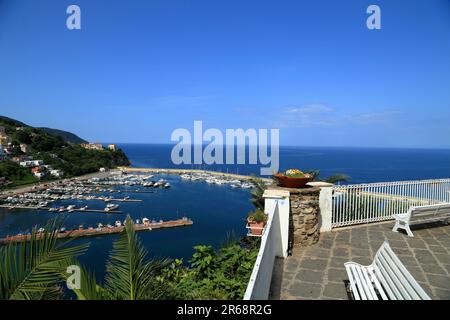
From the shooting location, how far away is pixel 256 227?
512cm

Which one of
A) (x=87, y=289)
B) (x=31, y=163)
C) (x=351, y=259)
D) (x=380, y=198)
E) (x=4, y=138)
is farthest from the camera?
(x=4, y=138)

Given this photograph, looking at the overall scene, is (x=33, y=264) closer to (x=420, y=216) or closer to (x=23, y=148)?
(x=420, y=216)

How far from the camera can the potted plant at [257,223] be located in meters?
5.11

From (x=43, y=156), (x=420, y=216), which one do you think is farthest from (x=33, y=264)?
(x=43, y=156)

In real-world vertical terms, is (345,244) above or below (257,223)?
below

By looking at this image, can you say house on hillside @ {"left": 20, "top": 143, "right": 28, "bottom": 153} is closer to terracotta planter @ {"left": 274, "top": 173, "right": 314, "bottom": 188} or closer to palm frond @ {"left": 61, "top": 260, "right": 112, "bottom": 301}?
terracotta planter @ {"left": 274, "top": 173, "right": 314, "bottom": 188}

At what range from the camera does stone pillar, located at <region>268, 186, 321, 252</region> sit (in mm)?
5375

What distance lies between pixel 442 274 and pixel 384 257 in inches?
66.4

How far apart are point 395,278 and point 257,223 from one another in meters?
2.50

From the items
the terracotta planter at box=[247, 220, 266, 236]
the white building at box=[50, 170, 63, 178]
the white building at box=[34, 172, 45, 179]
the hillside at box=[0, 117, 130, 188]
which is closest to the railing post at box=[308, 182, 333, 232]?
the terracotta planter at box=[247, 220, 266, 236]

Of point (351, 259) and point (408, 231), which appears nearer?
point (351, 259)

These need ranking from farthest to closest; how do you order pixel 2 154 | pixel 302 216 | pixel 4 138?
pixel 4 138 < pixel 2 154 < pixel 302 216

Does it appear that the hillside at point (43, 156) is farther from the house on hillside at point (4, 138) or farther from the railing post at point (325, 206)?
the railing post at point (325, 206)

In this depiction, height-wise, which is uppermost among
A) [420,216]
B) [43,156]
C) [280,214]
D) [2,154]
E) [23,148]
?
[23,148]
